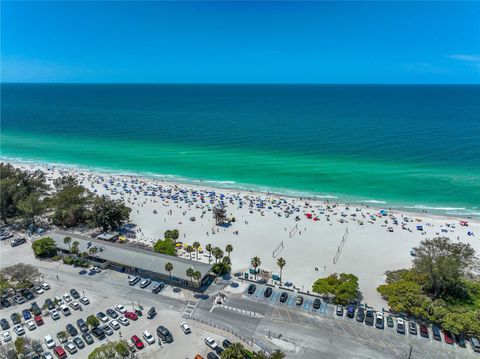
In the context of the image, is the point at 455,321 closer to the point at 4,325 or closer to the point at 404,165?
the point at 4,325

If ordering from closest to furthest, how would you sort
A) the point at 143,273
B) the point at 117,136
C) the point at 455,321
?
the point at 455,321, the point at 143,273, the point at 117,136

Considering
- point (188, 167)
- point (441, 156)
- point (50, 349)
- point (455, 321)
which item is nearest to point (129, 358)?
point (50, 349)

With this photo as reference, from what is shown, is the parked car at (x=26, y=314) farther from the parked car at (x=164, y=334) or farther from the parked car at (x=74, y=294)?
the parked car at (x=164, y=334)

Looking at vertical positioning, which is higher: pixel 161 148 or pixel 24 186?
pixel 161 148

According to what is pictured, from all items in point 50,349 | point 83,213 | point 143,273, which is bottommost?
point 50,349

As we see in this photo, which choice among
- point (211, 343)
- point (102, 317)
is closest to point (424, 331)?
point (211, 343)

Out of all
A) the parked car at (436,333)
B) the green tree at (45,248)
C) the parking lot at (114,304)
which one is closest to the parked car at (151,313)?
the parking lot at (114,304)

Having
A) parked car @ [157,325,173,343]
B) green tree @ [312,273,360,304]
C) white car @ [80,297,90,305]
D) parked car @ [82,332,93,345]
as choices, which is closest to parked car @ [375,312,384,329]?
green tree @ [312,273,360,304]
